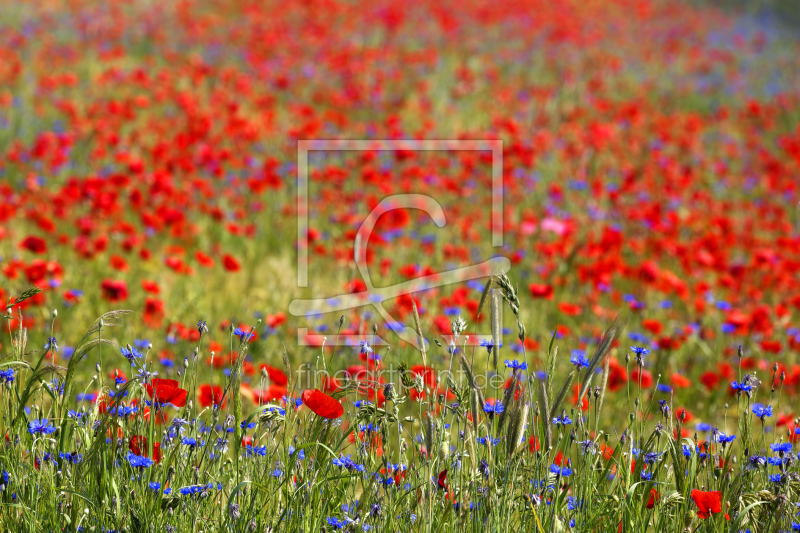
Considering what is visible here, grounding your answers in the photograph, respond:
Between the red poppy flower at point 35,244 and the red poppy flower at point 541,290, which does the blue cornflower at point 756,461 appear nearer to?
the red poppy flower at point 541,290

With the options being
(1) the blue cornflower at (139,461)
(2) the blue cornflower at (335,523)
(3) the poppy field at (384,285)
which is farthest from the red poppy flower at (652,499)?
(1) the blue cornflower at (139,461)

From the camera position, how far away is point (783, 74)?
11.8 m

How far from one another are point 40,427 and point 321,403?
2.28ft

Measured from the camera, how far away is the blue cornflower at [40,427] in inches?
71.7

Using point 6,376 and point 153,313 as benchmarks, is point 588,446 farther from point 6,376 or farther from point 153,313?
point 153,313

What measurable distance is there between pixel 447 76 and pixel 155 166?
506 centimetres

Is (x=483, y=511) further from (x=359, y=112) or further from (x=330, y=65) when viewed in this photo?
(x=330, y=65)

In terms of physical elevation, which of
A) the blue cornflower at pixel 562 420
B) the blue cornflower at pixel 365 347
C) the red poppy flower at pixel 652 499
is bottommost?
the red poppy flower at pixel 652 499

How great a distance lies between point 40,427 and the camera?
1821 mm

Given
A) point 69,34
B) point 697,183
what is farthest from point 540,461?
point 69,34

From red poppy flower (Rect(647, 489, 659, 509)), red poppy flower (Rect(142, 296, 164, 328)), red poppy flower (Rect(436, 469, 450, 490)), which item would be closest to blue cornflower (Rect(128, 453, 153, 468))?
red poppy flower (Rect(436, 469, 450, 490))

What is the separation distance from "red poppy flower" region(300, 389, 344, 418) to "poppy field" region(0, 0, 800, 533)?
2 cm

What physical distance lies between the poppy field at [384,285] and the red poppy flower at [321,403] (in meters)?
0.02

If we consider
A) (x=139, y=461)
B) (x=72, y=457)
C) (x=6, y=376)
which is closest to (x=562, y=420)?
(x=139, y=461)
